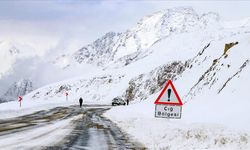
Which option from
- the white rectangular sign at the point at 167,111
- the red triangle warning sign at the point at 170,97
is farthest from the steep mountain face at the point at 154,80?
the white rectangular sign at the point at 167,111

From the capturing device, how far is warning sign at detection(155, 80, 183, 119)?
1645cm

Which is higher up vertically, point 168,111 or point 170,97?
point 170,97

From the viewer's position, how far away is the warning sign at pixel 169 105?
16453 mm

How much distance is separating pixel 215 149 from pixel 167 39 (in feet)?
613

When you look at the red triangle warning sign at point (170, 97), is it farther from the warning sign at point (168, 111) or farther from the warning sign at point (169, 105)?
the warning sign at point (168, 111)

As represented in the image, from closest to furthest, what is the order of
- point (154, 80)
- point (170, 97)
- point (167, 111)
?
1. point (167, 111)
2. point (170, 97)
3. point (154, 80)

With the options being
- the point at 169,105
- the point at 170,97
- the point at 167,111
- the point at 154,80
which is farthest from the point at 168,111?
the point at 154,80

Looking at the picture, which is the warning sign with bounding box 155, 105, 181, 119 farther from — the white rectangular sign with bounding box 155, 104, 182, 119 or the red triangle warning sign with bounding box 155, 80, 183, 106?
the red triangle warning sign with bounding box 155, 80, 183, 106

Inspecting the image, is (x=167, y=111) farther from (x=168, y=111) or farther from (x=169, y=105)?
(x=169, y=105)

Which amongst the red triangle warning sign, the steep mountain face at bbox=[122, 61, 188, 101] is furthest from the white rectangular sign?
the steep mountain face at bbox=[122, 61, 188, 101]

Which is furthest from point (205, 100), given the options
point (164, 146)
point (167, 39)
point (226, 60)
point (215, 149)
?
point (167, 39)

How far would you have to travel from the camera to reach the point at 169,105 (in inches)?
653

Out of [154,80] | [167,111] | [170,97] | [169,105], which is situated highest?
[154,80]

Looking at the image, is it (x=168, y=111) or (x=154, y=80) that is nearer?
(x=168, y=111)
